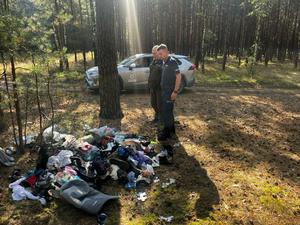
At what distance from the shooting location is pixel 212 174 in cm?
687

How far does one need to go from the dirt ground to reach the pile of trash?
0.18m

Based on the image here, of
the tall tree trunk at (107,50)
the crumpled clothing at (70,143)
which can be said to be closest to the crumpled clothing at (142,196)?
the crumpled clothing at (70,143)

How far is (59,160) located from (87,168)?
0.61 meters

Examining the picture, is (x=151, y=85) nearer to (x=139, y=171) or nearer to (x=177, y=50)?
(x=139, y=171)

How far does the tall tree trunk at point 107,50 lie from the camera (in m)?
9.67

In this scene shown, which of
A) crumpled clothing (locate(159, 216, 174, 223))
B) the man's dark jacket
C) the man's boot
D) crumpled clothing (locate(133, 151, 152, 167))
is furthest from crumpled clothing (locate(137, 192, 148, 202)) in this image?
the man's dark jacket

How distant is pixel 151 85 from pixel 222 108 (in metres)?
3.95

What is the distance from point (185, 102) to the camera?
13.5m

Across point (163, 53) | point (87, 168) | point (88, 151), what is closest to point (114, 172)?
point (87, 168)

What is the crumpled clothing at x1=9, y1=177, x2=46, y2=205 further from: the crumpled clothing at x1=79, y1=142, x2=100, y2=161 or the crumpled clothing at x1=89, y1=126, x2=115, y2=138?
the crumpled clothing at x1=89, y1=126, x2=115, y2=138

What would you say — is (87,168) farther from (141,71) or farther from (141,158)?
(141,71)

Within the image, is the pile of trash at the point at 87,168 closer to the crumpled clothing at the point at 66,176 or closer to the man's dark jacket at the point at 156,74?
the crumpled clothing at the point at 66,176

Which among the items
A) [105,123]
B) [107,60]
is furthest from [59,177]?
[107,60]

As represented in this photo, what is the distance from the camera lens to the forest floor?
5.44 m
